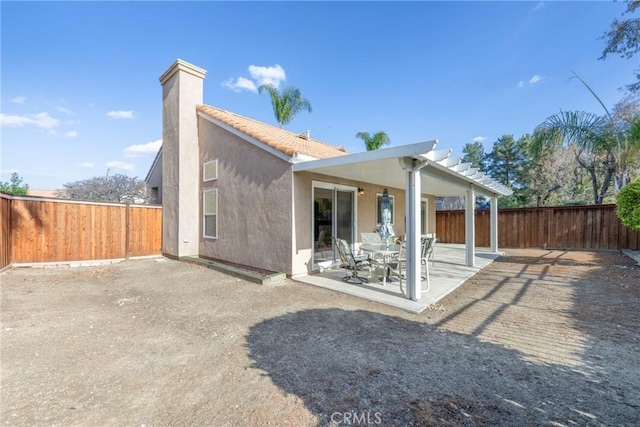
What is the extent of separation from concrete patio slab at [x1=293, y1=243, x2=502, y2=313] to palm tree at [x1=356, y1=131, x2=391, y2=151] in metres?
12.6

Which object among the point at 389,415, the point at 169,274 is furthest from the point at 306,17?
the point at 389,415

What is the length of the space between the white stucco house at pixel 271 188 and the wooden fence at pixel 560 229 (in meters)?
2.88

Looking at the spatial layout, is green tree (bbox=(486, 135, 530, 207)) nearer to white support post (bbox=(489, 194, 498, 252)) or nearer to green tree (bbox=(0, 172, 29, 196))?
white support post (bbox=(489, 194, 498, 252))

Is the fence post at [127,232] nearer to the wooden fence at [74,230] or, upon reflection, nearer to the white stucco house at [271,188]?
the wooden fence at [74,230]

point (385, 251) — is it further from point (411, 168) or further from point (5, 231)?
point (5, 231)

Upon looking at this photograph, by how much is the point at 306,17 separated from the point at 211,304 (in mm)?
9654

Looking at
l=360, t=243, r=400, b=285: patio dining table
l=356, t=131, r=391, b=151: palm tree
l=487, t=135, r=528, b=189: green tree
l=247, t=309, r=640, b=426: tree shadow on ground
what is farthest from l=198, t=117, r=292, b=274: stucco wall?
l=487, t=135, r=528, b=189: green tree

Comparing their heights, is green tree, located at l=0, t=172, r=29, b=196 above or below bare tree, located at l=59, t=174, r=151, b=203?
above

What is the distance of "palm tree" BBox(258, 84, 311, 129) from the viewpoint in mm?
17859

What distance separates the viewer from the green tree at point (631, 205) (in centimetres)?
788

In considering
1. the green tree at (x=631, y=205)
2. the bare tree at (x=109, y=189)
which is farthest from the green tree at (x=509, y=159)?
the bare tree at (x=109, y=189)

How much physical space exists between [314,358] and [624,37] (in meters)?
16.2

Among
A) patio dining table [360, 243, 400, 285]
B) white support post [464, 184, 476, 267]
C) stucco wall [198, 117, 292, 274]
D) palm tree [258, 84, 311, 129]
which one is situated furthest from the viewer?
palm tree [258, 84, 311, 129]

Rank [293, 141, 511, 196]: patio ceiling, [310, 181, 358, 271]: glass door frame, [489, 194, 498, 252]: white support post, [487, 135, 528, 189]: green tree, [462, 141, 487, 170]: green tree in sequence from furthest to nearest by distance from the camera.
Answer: [462, 141, 487, 170]: green tree
[487, 135, 528, 189]: green tree
[489, 194, 498, 252]: white support post
[310, 181, 358, 271]: glass door frame
[293, 141, 511, 196]: patio ceiling
